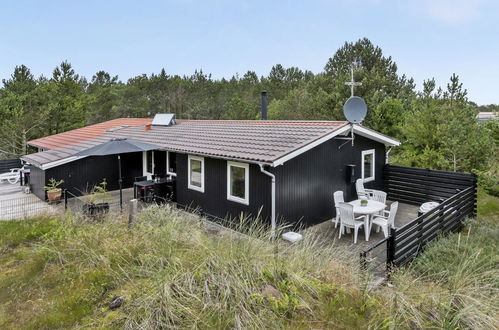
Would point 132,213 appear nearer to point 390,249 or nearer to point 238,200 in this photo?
point 238,200

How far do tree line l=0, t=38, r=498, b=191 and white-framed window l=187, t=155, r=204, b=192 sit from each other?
29.2 ft

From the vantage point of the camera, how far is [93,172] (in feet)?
42.0

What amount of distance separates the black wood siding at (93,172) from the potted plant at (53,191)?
0.30m

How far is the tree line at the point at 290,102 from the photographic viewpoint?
475 inches

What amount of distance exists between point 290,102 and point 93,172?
24081 mm

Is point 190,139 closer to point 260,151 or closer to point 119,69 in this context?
point 260,151

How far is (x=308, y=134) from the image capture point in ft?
29.5

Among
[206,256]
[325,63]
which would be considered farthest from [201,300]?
[325,63]

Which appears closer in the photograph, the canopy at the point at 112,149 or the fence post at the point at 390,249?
the fence post at the point at 390,249

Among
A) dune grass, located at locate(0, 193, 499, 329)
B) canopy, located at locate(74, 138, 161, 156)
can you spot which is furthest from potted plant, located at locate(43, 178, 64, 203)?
dune grass, located at locate(0, 193, 499, 329)

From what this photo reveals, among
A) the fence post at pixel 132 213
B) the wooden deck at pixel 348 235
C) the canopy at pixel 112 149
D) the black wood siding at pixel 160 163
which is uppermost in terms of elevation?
the canopy at pixel 112 149

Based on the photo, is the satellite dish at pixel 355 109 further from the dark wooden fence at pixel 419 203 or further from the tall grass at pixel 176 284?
the tall grass at pixel 176 284

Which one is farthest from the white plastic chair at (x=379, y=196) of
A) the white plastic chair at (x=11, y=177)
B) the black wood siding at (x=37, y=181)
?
the white plastic chair at (x=11, y=177)

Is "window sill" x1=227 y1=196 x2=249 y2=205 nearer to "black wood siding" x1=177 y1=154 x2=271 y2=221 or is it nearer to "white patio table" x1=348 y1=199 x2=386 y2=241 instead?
"black wood siding" x1=177 y1=154 x2=271 y2=221
